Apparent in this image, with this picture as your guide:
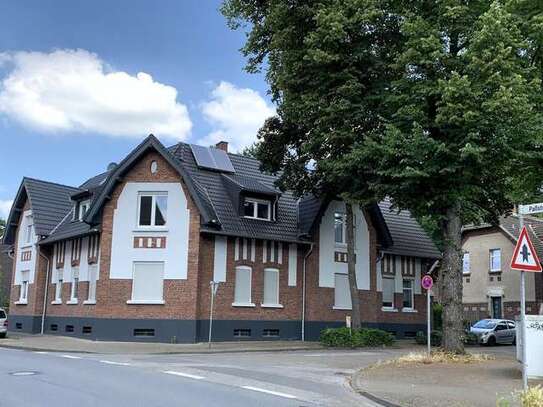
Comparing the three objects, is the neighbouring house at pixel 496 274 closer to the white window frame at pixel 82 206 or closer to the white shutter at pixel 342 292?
the white shutter at pixel 342 292

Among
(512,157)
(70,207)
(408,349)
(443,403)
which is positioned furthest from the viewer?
(70,207)

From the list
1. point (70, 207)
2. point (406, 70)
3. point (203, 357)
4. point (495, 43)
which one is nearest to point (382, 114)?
point (406, 70)

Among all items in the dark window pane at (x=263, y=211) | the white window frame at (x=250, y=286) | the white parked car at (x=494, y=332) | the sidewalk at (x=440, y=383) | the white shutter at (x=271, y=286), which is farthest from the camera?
the white parked car at (x=494, y=332)

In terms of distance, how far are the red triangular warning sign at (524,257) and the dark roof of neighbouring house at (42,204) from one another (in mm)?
28606

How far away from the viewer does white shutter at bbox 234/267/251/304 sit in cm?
2942

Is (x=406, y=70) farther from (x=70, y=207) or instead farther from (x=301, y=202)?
(x=70, y=207)

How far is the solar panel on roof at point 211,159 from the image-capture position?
31.5 m

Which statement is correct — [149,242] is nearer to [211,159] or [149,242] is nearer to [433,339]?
[211,159]

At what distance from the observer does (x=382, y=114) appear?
72.2 feet

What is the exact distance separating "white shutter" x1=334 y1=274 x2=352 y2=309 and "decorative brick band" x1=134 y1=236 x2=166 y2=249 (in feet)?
30.9

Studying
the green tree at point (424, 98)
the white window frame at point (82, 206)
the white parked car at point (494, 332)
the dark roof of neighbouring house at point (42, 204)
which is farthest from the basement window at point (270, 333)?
the dark roof of neighbouring house at point (42, 204)

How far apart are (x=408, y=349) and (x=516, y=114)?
42.5 feet

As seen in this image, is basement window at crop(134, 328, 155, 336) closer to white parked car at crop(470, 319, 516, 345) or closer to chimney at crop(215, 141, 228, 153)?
chimney at crop(215, 141, 228, 153)

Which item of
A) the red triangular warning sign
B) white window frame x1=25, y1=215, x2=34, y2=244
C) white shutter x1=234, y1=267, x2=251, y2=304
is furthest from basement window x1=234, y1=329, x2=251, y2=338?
the red triangular warning sign
